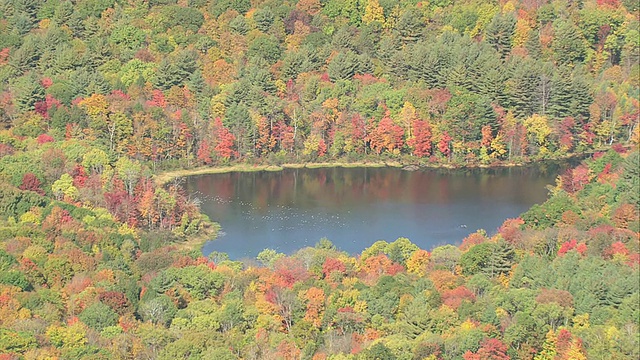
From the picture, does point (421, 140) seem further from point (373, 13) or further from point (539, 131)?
point (373, 13)

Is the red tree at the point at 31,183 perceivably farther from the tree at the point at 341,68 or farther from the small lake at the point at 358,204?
the tree at the point at 341,68

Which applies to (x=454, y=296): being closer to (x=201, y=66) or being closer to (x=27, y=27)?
(x=201, y=66)

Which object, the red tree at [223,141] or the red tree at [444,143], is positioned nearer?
the red tree at [223,141]

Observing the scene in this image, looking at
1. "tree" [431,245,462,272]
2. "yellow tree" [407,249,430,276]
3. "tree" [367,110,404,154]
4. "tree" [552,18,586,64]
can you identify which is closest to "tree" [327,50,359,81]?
"tree" [367,110,404,154]

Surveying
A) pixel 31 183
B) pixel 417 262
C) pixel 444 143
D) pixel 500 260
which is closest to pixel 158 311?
pixel 417 262

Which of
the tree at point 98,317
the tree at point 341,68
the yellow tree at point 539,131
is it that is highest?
the tree at point 341,68

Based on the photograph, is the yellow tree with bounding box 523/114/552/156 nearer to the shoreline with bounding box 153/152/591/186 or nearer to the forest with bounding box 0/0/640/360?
the forest with bounding box 0/0/640/360

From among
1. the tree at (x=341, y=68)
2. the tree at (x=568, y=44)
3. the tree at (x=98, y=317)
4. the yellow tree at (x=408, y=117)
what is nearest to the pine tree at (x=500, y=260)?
the tree at (x=98, y=317)
